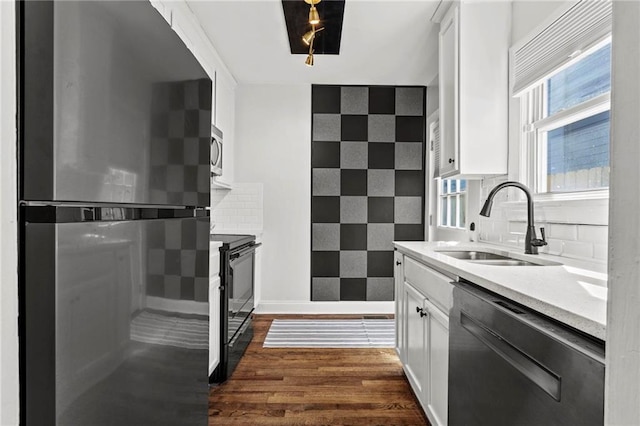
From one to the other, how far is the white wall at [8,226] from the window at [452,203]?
10.3 feet

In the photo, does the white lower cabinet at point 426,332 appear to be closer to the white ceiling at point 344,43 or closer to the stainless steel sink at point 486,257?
the stainless steel sink at point 486,257

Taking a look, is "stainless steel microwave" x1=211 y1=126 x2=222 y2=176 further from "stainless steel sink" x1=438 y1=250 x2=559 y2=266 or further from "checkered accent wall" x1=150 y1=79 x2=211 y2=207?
"checkered accent wall" x1=150 y1=79 x2=211 y2=207

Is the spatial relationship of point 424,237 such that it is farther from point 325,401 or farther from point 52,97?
point 52,97

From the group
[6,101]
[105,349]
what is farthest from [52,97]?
[105,349]

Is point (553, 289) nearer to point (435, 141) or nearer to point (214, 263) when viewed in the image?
point (214, 263)

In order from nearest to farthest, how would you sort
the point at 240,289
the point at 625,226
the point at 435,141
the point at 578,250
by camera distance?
the point at 625,226, the point at 578,250, the point at 240,289, the point at 435,141

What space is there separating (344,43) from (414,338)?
229 cm

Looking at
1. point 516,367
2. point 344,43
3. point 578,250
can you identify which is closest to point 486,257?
point 578,250

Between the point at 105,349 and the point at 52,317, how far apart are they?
0.46 feet

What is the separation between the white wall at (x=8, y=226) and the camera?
43cm

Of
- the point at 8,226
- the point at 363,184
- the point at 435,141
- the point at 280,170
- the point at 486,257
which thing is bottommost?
the point at 486,257

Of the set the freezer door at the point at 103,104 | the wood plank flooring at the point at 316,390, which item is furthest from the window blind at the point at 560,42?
the wood plank flooring at the point at 316,390

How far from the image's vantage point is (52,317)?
1.65 ft

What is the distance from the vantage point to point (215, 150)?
3.07 m
